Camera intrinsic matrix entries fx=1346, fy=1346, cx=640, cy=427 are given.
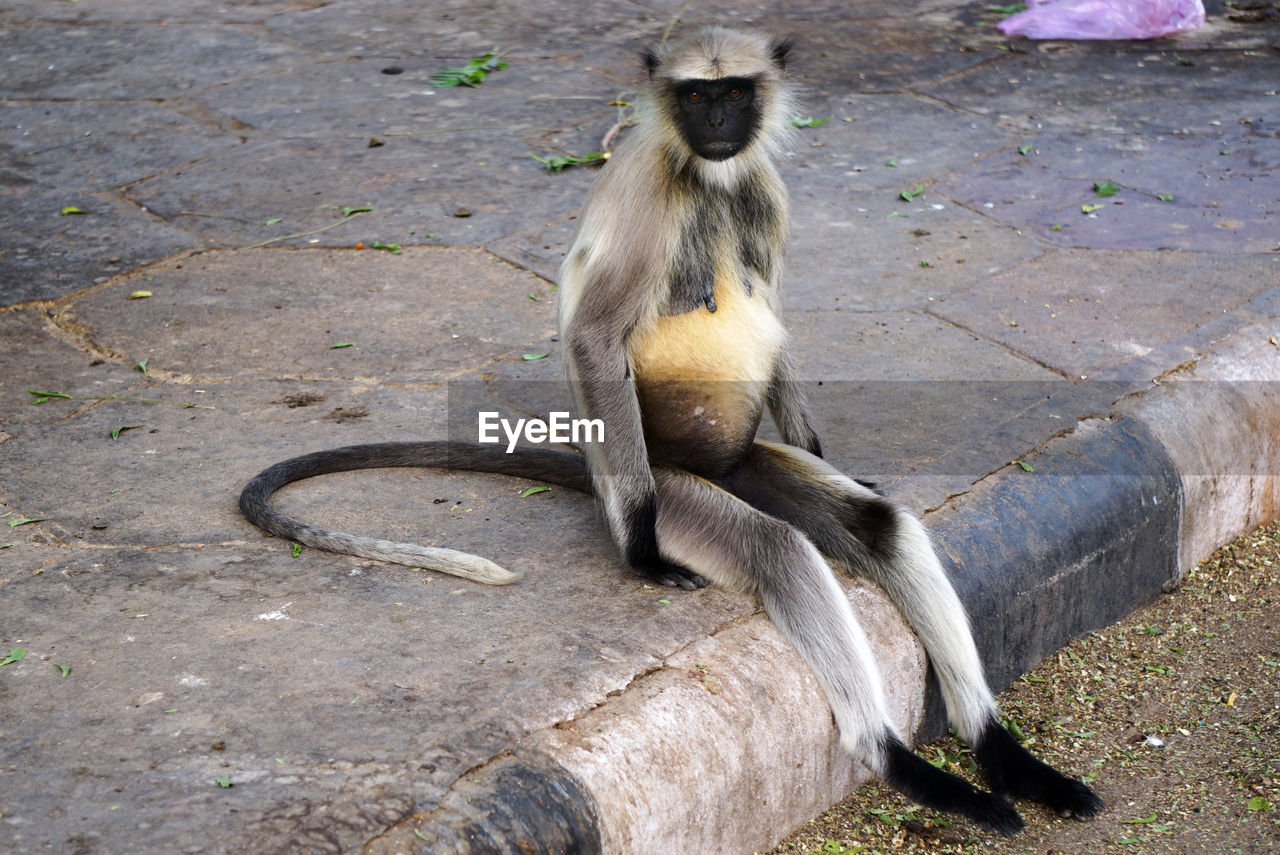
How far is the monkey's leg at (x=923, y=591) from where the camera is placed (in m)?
2.82

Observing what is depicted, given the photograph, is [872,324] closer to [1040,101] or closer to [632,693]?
[632,693]

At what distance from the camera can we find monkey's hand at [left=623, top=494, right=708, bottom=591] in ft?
9.32

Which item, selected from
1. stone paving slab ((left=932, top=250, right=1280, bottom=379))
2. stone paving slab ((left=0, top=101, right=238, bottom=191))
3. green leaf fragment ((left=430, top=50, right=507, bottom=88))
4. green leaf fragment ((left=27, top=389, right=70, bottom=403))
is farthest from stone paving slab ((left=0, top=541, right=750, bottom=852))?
green leaf fragment ((left=430, top=50, right=507, bottom=88))

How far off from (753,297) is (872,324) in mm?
1255

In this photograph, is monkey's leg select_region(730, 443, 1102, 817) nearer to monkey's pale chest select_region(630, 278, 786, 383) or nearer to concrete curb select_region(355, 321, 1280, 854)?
concrete curb select_region(355, 321, 1280, 854)

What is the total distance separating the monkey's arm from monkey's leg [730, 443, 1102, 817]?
183mm

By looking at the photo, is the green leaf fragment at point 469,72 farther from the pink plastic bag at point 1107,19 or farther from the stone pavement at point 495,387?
the pink plastic bag at point 1107,19

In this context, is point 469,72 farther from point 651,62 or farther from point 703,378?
point 703,378

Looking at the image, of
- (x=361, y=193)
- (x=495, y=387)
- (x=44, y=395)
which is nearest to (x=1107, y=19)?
(x=361, y=193)

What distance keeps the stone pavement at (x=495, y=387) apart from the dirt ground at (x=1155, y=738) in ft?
0.32

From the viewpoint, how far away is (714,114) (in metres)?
2.85

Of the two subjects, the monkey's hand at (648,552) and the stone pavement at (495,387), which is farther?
the monkey's hand at (648,552)

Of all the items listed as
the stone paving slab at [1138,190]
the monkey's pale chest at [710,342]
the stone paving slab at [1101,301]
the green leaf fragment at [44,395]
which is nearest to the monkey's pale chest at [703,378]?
the monkey's pale chest at [710,342]

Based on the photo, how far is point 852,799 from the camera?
2848 mm
